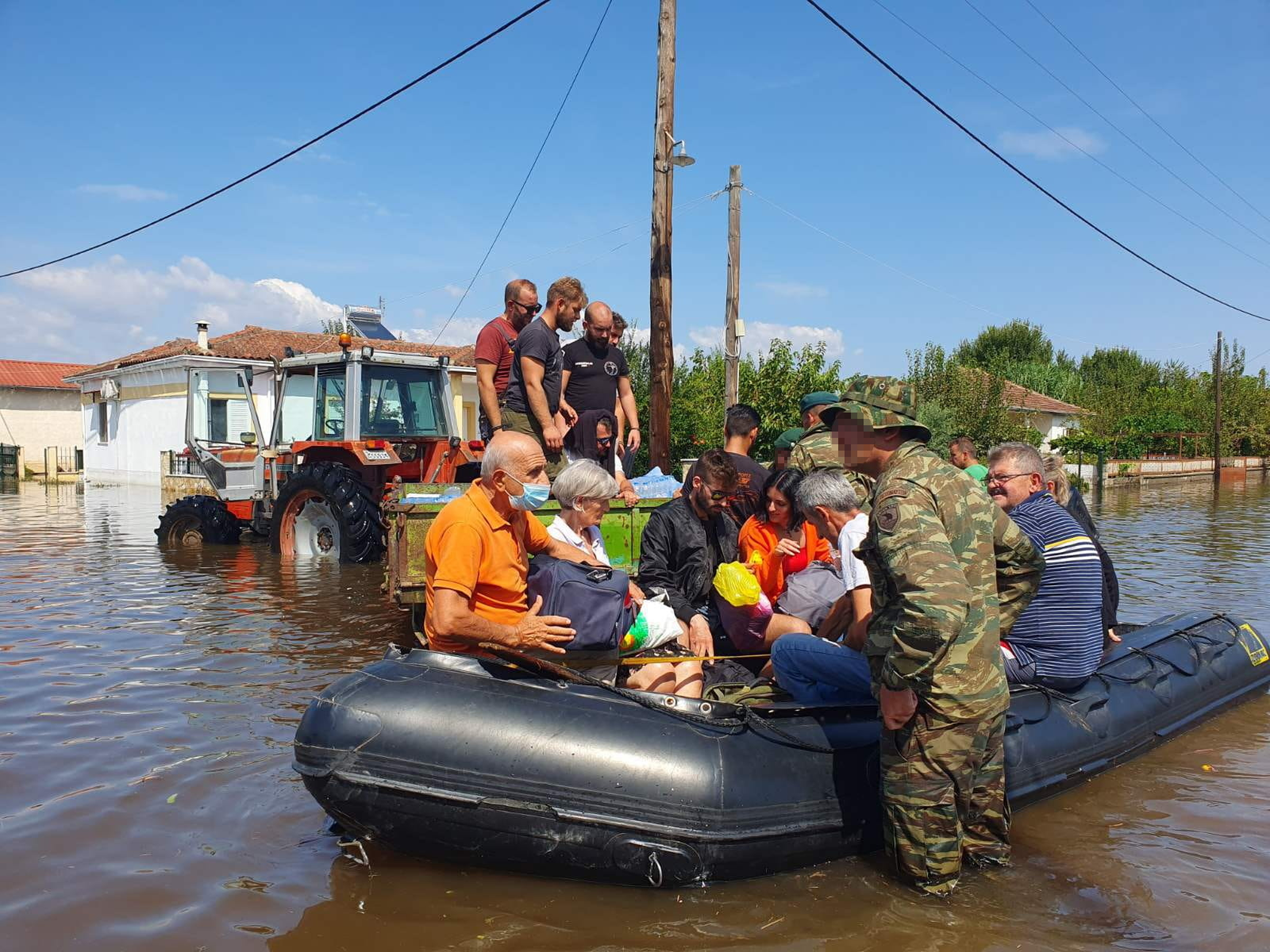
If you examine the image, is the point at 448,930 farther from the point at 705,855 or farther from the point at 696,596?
the point at 696,596

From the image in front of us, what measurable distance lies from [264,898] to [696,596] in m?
2.54

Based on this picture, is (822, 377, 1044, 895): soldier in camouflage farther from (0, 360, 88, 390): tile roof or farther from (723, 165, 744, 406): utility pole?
(0, 360, 88, 390): tile roof

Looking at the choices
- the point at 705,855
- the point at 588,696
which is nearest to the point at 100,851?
the point at 588,696

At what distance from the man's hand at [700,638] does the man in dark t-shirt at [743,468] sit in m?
0.80

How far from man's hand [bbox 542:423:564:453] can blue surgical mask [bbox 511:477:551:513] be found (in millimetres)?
2139

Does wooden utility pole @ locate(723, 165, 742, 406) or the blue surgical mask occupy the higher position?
wooden utility pole @ locate(723, 165, 742, 406)

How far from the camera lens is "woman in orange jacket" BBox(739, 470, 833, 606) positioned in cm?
483

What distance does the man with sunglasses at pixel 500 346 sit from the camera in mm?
6547

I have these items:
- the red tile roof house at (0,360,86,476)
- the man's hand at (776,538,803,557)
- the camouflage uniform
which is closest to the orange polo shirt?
the man's hand at (776,538,803,557)

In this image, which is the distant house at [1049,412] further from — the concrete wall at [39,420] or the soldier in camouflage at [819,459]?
the concrete wall at [39,420]

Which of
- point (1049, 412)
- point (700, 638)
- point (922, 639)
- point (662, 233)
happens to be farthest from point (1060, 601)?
point (1049, 412)

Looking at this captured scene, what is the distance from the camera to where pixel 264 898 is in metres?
3.35

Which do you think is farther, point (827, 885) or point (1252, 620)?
point (1252, 620)

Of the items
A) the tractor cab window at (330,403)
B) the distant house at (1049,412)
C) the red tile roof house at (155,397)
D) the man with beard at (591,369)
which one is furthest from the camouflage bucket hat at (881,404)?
the distant house at (1049,412)
